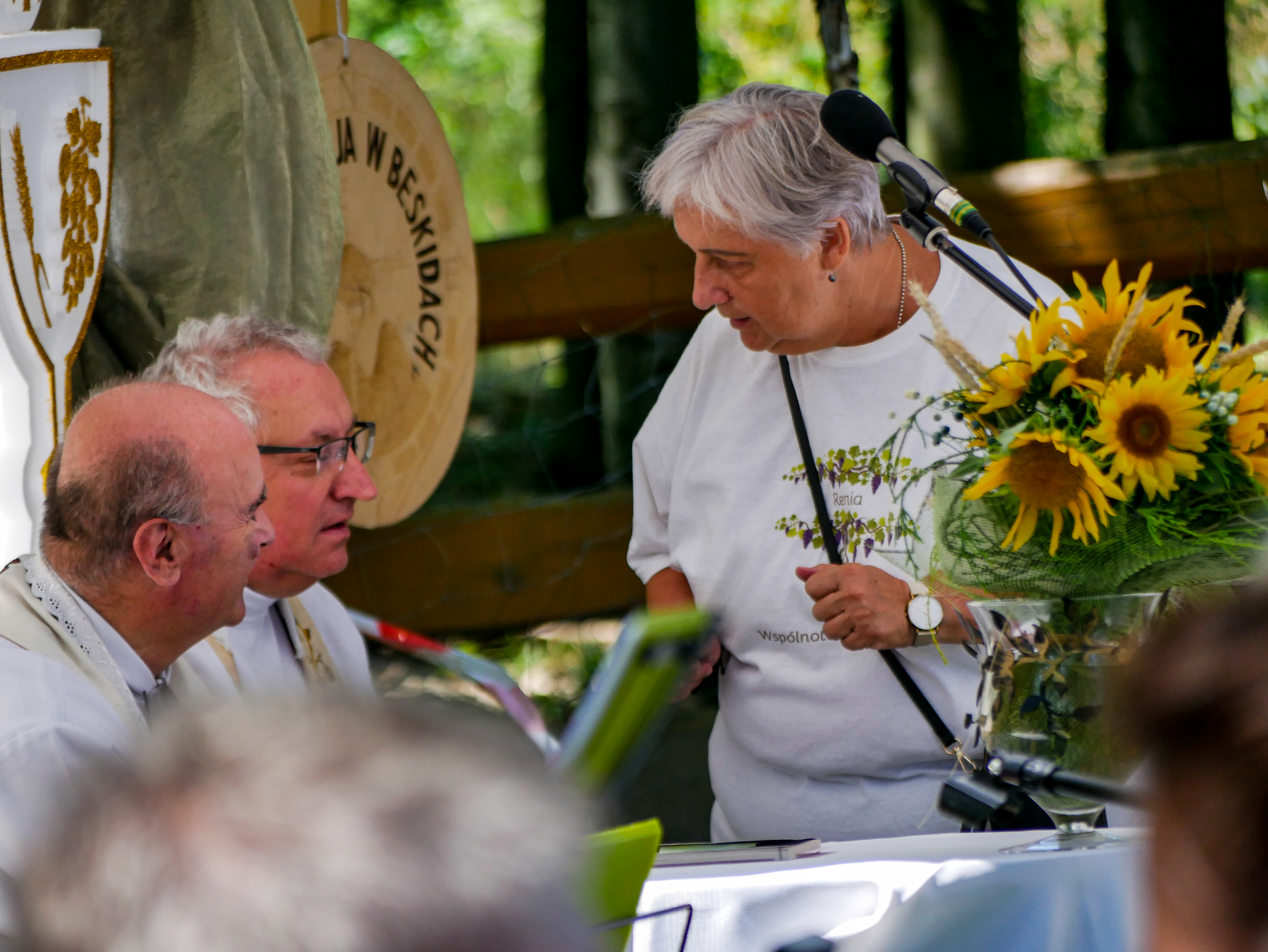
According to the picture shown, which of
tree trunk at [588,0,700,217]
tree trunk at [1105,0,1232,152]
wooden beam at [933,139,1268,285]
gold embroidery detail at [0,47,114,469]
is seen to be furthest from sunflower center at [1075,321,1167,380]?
tree trunk at [588,0,700,217]

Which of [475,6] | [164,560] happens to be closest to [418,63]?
[475,6]

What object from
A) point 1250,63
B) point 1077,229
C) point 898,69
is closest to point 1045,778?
point 1077,229

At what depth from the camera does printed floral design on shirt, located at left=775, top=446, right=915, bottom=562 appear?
2.06 m

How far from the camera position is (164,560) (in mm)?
1600

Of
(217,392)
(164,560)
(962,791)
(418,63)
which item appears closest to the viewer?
(962,791)

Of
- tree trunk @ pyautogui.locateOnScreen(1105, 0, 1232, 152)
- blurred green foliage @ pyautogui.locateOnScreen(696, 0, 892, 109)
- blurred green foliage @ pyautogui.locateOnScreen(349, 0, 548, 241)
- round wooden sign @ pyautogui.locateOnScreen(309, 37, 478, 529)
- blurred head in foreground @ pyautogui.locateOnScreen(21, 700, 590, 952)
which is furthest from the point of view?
blurred green foliage @ pyautogui.locateOnScreen(349, 0, 548, 241)

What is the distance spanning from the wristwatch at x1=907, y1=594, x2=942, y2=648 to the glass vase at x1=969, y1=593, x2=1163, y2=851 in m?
0.36

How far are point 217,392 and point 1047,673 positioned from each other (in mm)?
1203

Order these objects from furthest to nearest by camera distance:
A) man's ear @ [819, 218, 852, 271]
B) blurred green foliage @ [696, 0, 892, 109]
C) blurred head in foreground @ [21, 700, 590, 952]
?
blurred green foliage @ [696, 0, 892, 109], man's ear @ [819, 218, 852, 271], blurred head in foreground @ [21, 700, 590, 952]

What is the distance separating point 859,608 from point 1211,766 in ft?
4.52

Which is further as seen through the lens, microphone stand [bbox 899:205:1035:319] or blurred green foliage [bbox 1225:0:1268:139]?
blurred green foliage [bbox 1225:0:1268:139]

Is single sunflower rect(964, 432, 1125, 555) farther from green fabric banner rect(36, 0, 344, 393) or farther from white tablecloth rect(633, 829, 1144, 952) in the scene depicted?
green fabric banner rect(36, 0, 344, 393)

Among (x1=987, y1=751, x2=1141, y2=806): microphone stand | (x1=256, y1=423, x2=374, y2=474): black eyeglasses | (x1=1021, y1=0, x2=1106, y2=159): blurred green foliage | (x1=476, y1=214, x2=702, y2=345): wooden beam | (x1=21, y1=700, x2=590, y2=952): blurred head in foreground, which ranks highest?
(x1=1021, y1=0, x2=1106, y2=159): blurred green foliage

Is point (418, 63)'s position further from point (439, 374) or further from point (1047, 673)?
point (1047, 673)
